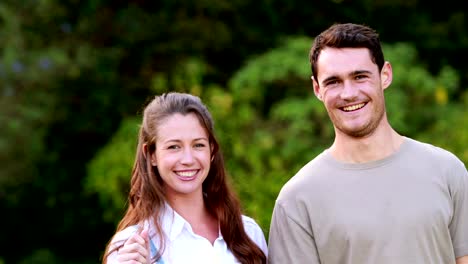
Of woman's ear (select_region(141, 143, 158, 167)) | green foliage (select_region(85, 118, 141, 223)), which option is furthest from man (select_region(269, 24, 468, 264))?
green foliage (select_region(85, 118, 141, 223))

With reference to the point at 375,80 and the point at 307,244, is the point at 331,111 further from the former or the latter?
the point at 307,244

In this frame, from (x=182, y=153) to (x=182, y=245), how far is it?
344 millimetres

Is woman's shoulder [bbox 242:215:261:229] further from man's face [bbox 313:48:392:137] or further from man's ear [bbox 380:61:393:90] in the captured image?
man's ear [bbox 380:61:393:90]

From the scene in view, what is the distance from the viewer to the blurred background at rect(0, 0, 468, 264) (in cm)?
833

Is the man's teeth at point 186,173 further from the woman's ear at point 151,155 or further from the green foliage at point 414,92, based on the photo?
the green foliage at point 414,92

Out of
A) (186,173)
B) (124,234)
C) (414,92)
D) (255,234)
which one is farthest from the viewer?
(414,92)

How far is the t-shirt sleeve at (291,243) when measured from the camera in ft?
11.8

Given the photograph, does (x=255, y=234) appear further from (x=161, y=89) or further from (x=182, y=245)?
(x=161, y=89)

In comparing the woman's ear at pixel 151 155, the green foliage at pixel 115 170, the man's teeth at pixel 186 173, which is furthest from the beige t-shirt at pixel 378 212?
the green foliage at pixel 115 170

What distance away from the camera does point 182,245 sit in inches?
140

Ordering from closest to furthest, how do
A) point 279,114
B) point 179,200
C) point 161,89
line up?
point 179,200
point 279,114
point 161,89

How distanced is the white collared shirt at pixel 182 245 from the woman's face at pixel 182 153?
0.12 metres

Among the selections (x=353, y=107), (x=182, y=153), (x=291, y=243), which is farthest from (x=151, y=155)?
(x=353, y=107)

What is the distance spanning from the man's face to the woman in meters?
0.49
